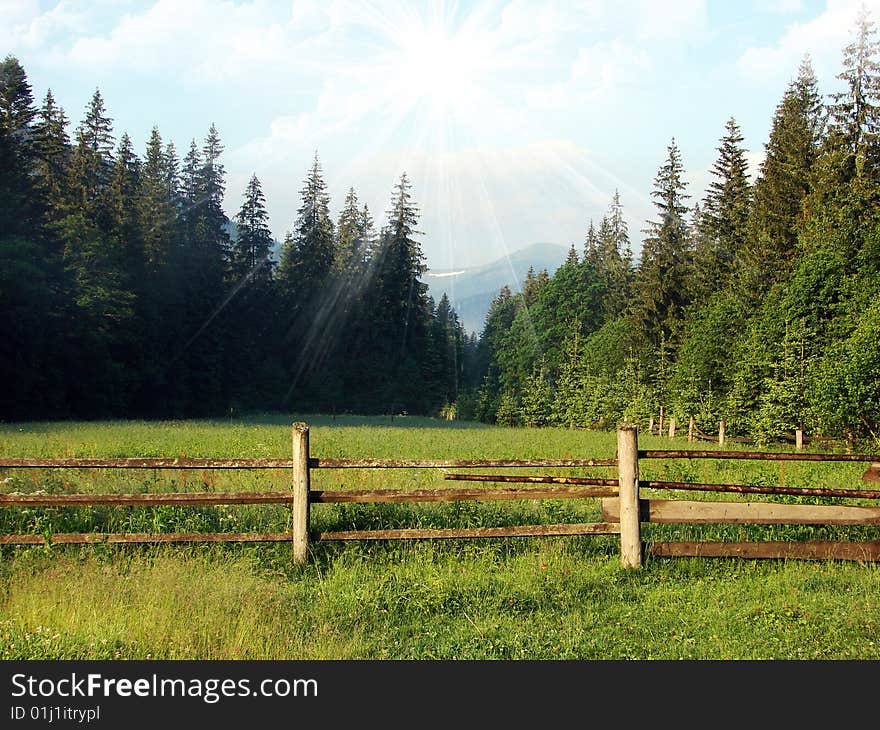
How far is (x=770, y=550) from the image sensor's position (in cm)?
866

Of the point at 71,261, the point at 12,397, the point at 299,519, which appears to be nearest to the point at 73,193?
the point at 71,261

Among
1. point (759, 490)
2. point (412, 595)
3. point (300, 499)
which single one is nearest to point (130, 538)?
point (300, 499)

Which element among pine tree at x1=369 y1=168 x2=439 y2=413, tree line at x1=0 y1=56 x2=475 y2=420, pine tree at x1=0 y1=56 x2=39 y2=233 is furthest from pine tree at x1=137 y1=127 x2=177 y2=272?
pine tree at x1=369 y1=168 x2=439 y2=413

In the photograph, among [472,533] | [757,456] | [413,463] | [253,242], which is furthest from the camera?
[253,242]

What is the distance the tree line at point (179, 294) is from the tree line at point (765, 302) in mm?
23736

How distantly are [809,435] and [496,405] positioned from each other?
4786cm

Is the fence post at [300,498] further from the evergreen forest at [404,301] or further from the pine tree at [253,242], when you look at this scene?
the pine tree at [253,242]

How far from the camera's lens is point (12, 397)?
4184cm

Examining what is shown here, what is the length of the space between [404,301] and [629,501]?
76.3 metres

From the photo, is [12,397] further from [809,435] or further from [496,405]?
[496,405]

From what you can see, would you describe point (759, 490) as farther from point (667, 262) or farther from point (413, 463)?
point (667, 262)

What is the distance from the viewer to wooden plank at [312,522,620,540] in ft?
28.0

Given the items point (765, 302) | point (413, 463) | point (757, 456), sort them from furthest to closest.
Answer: point (765, 302), point (757, 456), point (413, 463)

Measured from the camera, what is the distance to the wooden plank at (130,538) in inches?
329
